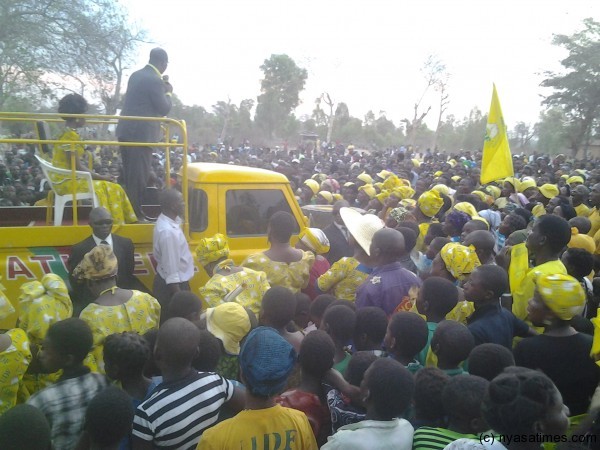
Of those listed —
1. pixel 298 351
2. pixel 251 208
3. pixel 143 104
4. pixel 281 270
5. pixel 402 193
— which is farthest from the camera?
pixel 402 193

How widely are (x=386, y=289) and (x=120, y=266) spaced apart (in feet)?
7.13

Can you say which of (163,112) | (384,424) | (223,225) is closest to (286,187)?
(223,225)

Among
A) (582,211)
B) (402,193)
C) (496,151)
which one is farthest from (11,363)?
(582,211)

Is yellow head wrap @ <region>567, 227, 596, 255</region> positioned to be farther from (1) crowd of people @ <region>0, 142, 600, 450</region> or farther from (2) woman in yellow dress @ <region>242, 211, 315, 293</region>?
(2) woman in yellow dress @ <region>242, 211, 315, 293</region>

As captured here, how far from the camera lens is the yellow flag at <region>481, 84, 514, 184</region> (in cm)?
625

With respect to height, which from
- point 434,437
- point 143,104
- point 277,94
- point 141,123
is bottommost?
point 434,437

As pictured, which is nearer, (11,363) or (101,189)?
(11,363)

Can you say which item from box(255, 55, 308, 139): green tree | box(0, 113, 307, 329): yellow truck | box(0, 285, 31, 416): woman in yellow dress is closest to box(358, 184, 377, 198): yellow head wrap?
box(0, 113, 307, 329): yellow truck

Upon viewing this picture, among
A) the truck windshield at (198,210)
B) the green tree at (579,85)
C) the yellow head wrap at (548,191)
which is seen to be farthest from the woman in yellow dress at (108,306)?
the green tree at (579,85)

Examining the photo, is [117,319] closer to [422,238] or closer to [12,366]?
[12,366]

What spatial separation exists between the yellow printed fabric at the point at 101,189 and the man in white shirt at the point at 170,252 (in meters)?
0.64

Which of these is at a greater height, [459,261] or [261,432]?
[459,261]

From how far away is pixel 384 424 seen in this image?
2301mm

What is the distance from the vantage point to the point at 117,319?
10.2 ft
